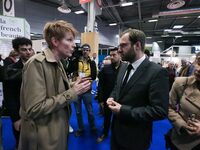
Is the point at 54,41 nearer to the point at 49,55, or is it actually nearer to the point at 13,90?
the point at 49,55

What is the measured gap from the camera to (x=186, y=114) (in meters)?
1.51

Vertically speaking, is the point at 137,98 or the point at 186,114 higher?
the point at 137,98

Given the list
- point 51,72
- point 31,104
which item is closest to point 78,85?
point 51,72

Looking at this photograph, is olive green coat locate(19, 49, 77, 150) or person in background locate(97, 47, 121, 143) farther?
person in background locate(97, 47, 121, 143)

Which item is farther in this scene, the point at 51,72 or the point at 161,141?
the point at 161,141

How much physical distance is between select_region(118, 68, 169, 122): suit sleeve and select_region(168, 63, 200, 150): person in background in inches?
9.4

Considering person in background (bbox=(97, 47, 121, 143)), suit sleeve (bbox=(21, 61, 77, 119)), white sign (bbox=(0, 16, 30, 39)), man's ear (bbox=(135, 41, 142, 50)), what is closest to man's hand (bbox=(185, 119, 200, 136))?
man's ear (bbox=(135, 41, 142, 50))

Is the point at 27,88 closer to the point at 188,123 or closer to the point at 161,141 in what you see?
the point at 188,123

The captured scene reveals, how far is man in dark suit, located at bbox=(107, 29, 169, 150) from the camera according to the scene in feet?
4.41

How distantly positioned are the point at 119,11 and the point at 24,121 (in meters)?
12.4

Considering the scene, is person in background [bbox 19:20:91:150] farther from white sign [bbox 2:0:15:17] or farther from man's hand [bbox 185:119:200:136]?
white sign [bbox 2:0:15:17]

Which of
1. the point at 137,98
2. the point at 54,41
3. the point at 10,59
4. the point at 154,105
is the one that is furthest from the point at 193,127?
the point at 10,59

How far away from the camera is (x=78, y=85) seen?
1.31m

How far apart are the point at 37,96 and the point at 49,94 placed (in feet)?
0.33
